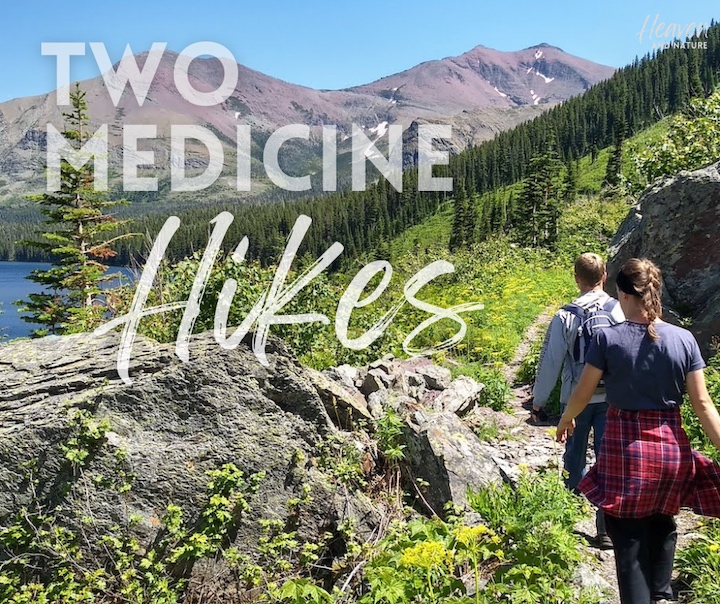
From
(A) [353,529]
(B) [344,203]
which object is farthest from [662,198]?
(B) [344,203]

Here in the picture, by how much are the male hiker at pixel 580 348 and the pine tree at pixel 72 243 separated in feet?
72.8

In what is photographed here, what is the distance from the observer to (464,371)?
977 centimetres

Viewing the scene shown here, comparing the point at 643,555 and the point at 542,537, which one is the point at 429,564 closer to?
the point at 542,537

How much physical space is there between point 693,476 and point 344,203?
13978 cm

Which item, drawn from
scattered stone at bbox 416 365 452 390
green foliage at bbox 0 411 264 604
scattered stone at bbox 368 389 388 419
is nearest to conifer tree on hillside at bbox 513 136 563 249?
scattered stone at bbox 416 365 452 390

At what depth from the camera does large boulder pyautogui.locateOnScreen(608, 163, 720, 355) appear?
763cm

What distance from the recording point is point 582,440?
4.75m

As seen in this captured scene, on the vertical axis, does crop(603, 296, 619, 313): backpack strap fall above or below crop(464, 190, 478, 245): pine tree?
below

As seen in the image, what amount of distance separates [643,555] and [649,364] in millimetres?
1217

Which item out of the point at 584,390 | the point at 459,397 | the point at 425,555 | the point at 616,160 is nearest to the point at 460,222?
the point at 616,160

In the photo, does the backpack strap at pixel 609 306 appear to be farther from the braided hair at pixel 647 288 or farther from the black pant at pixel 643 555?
the black pant at pixel 643 555

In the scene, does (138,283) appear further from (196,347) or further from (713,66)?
(713,66)

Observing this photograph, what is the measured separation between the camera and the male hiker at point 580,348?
455cm

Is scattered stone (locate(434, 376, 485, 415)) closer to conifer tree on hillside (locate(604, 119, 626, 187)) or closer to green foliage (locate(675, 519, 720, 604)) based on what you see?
green foliage (locate(675, 519, 720, 604))
